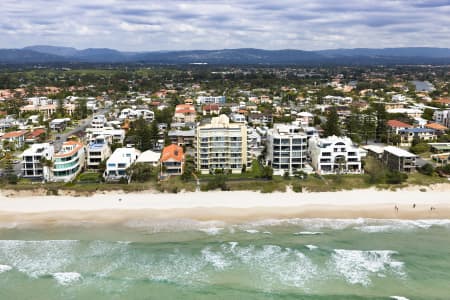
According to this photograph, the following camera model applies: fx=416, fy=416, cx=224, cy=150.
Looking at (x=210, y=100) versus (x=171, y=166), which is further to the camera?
(x=210, y=100)

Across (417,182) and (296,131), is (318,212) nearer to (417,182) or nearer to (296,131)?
(417,182)

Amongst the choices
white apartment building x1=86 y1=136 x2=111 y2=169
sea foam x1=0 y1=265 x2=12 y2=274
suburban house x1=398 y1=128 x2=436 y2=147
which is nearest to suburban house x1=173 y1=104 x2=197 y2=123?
white apartment building x1=86 y1=136 x2=111 y2=169

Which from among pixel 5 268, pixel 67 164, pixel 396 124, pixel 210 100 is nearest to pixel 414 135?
pixel 396 124

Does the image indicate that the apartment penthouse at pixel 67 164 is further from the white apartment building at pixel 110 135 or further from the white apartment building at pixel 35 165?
the white apartment building at pixel 110 135

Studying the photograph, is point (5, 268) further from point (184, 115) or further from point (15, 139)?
point (184, 115)

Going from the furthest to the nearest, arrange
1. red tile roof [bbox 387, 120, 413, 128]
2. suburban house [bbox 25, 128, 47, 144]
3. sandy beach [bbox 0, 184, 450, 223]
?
red tile roof [bbox 387, 120, 413, 128], suburban house [bbox 25, 128, 47, 144], sandy beach [bbox 0, 184, 450, 223]

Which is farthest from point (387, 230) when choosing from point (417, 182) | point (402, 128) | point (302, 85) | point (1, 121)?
point (302, 85)

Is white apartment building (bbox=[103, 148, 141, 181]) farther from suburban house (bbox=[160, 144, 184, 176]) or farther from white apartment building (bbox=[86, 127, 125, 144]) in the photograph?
white apartment building (bbox=[86, 127, 125, 144])

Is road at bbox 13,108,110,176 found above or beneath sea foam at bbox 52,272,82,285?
above

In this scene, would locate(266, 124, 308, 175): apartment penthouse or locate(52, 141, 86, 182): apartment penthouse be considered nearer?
locate(52, 141, 86, 182): apartment penthouse
